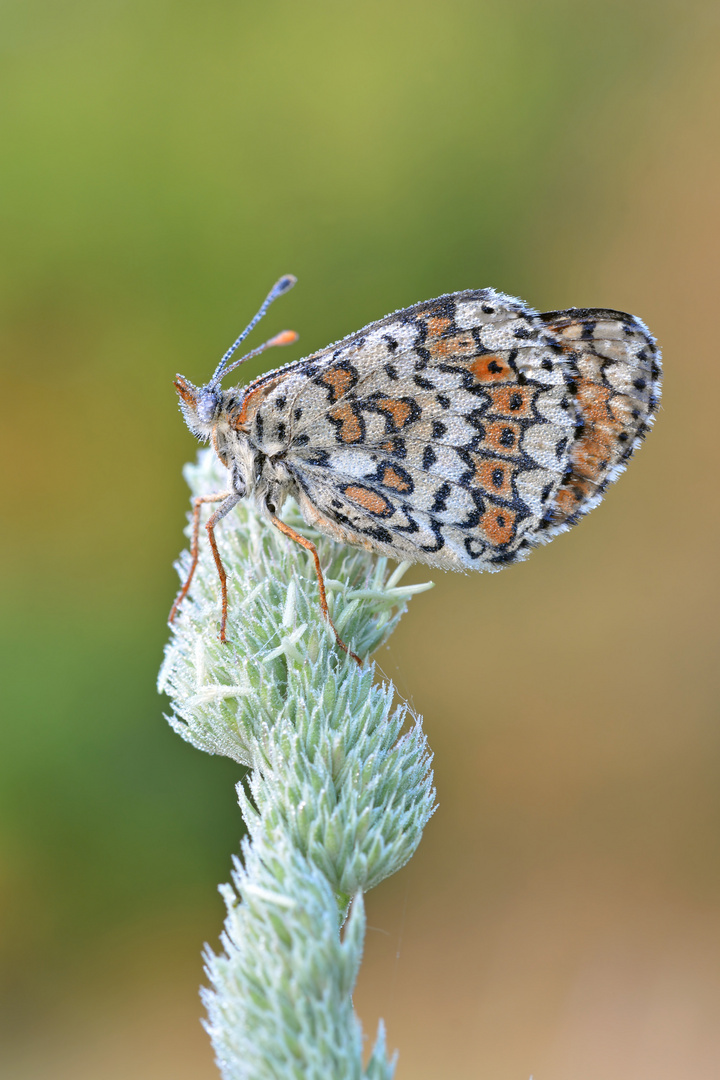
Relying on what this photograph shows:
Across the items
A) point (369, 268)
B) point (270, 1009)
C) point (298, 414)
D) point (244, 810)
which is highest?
point (369, 268)

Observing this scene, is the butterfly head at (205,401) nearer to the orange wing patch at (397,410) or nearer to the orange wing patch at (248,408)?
the orange wing patch at (248,408)

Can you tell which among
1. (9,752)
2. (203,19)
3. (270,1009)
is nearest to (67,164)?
(203,19)

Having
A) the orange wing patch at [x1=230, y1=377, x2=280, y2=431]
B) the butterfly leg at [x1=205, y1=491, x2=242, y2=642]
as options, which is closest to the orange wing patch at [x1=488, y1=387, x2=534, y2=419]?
the orange wing patch at [x1=230, y1=377, x2=280, y2=431]

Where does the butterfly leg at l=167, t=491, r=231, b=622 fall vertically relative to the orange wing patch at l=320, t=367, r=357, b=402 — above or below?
below

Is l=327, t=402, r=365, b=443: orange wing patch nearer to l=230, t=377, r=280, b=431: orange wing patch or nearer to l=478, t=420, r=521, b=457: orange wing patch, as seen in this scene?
l=230, t=377, r=280, b=431: orange wing patch

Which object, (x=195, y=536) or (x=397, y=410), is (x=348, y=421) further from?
(x=195, y=536)

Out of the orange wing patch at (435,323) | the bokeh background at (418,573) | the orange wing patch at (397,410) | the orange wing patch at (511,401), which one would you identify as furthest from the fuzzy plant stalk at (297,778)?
the bokeh background at (418,573)

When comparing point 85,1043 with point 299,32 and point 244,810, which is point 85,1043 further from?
point 299,32
